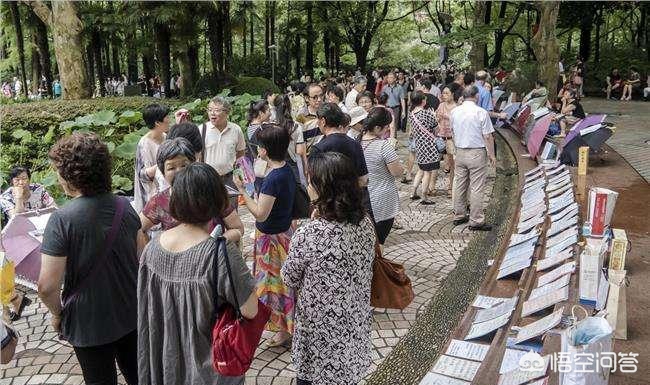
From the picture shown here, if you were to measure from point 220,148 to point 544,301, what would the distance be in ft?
11.2

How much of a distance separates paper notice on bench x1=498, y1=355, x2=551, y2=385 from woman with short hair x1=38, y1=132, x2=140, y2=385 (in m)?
1.95

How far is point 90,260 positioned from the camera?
2723 mm

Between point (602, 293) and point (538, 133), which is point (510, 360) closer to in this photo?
point (602, 293)

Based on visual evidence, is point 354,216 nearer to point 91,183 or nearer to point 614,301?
point 91,183

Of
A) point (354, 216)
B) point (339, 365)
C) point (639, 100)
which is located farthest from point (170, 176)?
point (639, 100)

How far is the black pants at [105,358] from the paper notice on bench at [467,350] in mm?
2058

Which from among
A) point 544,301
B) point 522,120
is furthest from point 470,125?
point 522,120

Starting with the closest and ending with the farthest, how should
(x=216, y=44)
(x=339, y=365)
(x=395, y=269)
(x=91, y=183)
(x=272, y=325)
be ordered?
1. (x=91, y=183)
2. (x=339, y=365)
3. (x=395, y=269)
4. (x=272, y=325)
5. (x=216, y=44)

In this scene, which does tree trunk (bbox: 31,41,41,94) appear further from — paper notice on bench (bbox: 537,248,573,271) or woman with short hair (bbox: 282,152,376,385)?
woman with short hair (bbox: 282,152,376,385)

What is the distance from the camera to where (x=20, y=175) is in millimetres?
5387

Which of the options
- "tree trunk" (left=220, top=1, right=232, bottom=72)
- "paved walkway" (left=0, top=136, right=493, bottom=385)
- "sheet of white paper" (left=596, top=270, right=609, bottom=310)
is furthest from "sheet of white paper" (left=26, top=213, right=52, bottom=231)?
"tree trunk" (left=220, top=1, right=232, bottom=72)

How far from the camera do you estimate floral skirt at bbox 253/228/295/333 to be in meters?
4.11

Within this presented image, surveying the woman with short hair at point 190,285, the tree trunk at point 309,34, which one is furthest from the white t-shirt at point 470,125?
the tree trunk at point 309,34

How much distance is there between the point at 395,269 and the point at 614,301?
48.0 inches
